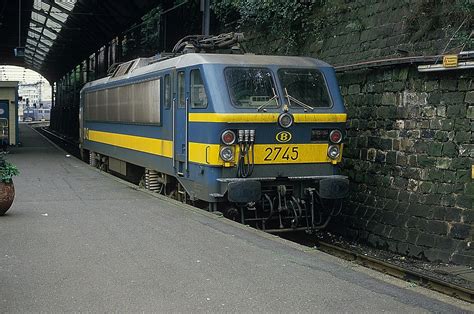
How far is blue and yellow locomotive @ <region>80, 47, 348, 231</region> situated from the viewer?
9461mm

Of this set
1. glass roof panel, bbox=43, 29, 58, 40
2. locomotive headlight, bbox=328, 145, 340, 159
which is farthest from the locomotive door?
glass roof panel, bbox=43, 29, 58, 40

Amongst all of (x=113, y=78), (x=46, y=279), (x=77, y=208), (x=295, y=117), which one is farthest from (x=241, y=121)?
(x=113, y=78)

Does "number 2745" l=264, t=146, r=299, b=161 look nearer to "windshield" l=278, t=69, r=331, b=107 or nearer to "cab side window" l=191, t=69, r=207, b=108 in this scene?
"windshield" l=278, t=69, r=331, b=107

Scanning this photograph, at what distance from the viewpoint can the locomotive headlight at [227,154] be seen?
9.36 m

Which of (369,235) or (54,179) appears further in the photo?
(54,179)

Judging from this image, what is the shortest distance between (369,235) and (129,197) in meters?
4.77

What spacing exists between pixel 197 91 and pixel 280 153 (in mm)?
1710

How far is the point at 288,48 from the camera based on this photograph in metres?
14.8

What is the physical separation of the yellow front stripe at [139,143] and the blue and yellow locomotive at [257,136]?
0.14 meters

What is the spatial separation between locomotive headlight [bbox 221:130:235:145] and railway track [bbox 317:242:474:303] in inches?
107

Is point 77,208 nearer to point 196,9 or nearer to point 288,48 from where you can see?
point 288,48

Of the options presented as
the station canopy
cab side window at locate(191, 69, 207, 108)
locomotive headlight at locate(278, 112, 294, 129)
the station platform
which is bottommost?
the station platform

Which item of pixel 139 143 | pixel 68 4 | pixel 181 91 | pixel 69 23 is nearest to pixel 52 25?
pixel 69 23

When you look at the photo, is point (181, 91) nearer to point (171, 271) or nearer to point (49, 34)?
point (171, 271)
